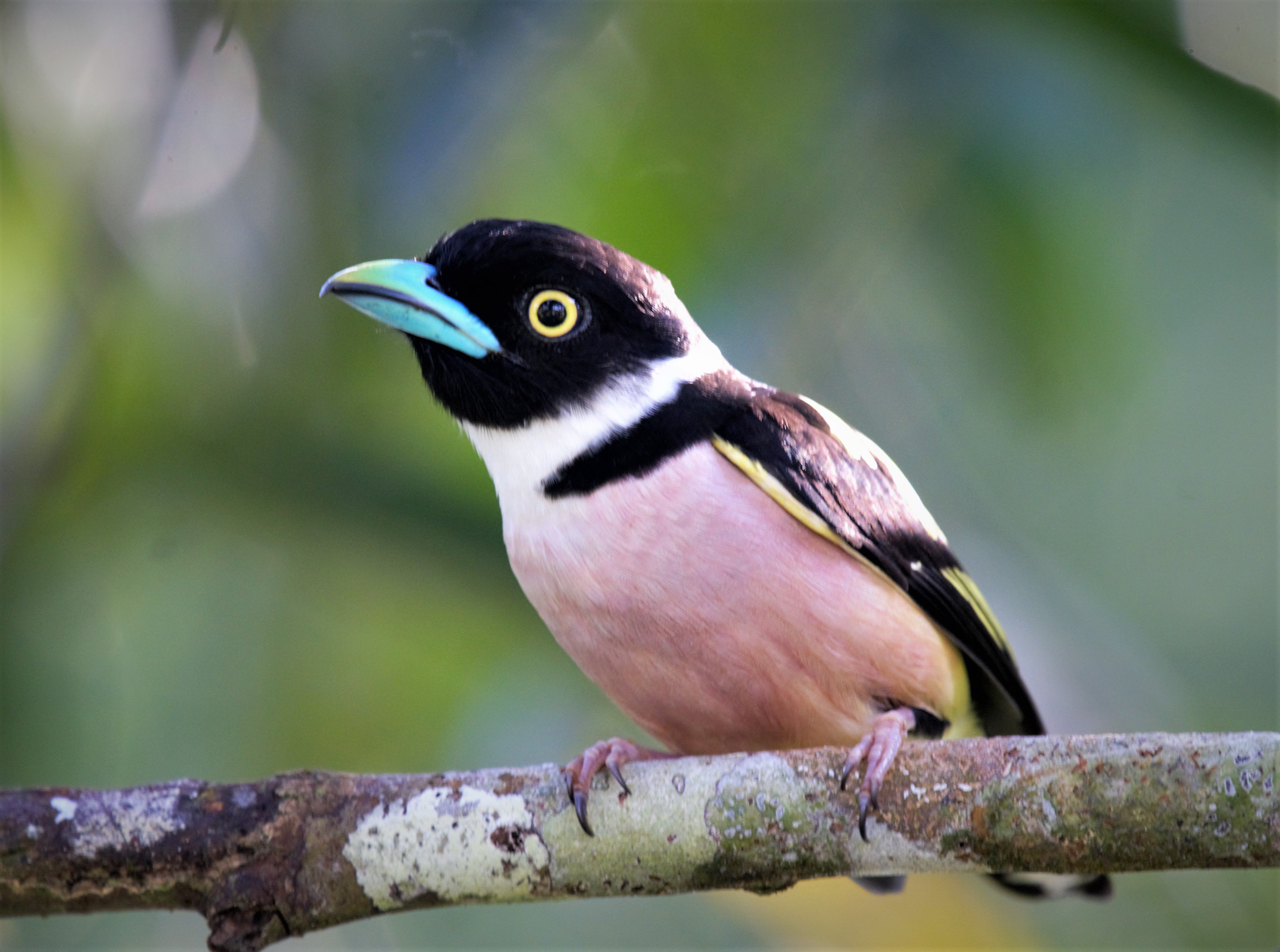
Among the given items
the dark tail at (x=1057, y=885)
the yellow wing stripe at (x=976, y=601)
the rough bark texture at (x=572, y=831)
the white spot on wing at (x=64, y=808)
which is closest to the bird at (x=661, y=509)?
the yellow wing stripe at (x=976, y=601)

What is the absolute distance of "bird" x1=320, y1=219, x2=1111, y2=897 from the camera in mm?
3197

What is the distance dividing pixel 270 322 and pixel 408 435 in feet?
2.70

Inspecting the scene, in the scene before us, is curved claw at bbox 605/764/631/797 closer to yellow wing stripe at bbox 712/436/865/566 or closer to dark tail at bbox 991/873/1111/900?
yellow wing stripe at bbox 712/436/865/566

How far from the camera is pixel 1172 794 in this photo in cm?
253

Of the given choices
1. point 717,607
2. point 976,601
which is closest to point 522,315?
point 717,607

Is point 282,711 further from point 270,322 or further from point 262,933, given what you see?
point 262,933

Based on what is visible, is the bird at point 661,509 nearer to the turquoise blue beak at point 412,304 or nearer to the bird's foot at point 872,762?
the turquoise blue beak at point 412,304

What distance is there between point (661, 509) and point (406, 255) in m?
2.14

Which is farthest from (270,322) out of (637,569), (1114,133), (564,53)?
(1114,133)

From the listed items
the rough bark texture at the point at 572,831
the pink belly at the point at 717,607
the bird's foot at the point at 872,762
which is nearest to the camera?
the rough bark texture at the point at 572,831

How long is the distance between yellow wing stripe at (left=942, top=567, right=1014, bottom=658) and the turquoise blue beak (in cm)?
151

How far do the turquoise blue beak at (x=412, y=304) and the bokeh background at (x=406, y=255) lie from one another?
1550 mm

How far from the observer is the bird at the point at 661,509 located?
3.20 meters

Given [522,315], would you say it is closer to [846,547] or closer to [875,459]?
[846,547]
